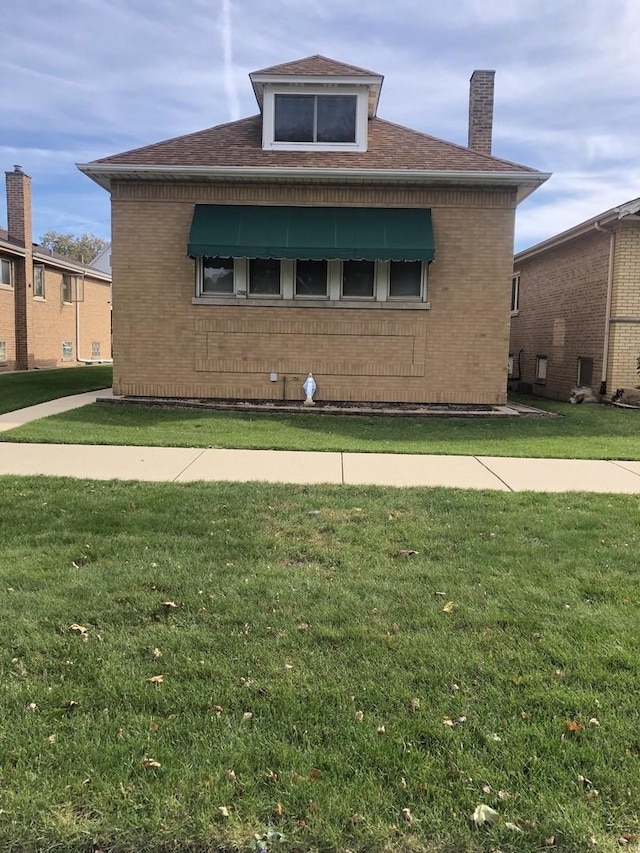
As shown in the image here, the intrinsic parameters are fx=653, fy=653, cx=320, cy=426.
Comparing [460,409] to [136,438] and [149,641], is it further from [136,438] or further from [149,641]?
[149,641]

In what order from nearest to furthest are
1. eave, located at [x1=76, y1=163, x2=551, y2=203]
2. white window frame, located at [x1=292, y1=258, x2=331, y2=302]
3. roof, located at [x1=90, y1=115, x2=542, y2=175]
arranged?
eave, located at [x1=76, y1=163, x2=551, y2=203] < roof, located at [x1=90, y1=115, x2=542, y2=175] < white window frame, located at [x1=292, y1=258, x2=331, y2=302]

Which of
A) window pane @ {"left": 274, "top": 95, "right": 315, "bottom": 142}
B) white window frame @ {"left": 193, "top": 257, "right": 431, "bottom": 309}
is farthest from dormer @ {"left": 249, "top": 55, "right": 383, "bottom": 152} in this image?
white window frame @ {"left": 193, "top": 257, "right": 431, "bottom": 309}

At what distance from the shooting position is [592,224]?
602 inches

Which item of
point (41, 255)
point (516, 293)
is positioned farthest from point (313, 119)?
point (41, 255)

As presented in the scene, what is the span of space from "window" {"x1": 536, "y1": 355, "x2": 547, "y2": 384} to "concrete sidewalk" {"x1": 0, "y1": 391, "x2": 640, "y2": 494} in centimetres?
1175

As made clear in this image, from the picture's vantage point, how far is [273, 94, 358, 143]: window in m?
13.5

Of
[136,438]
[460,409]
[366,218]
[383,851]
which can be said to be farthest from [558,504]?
[366,218]

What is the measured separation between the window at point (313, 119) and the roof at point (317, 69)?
47cm

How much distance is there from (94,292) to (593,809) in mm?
33886

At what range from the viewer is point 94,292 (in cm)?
3281

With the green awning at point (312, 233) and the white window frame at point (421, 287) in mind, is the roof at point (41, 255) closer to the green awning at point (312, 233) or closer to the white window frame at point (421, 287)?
the green awning at point (312, 233)

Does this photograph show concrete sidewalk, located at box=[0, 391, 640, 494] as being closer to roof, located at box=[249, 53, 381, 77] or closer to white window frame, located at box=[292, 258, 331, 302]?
white window frame, located at box=[292, 258, 331, 302]

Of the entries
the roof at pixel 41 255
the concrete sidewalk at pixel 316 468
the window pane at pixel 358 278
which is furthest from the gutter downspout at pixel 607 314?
the roof at pixel 41 255

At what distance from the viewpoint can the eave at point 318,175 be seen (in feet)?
40.7
